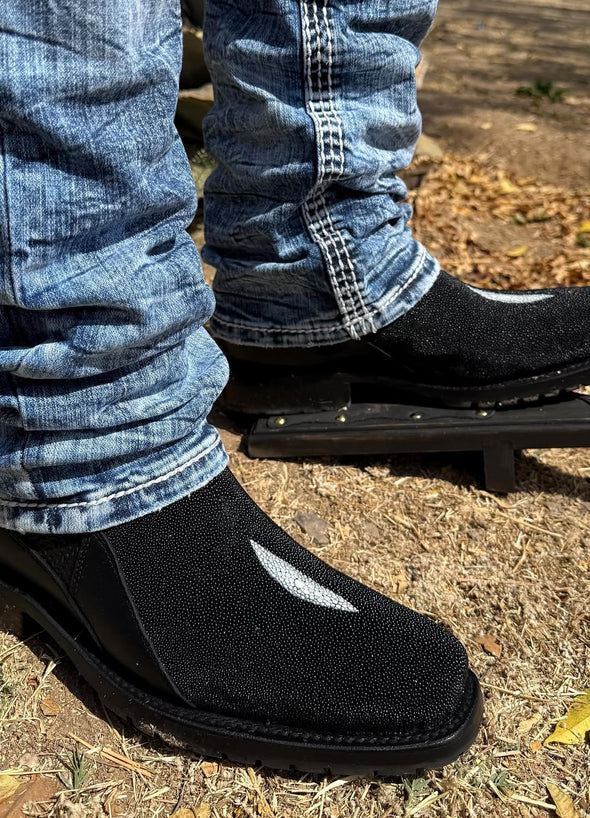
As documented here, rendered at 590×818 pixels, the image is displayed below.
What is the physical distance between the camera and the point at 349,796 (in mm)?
1012

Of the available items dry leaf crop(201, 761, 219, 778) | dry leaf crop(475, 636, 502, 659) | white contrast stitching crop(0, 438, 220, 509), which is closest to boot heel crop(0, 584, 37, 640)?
white contrast stitching crop(0, 438, 220, 509)

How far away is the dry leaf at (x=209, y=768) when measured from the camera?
3.40 ft

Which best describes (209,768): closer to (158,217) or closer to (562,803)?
(562,803)

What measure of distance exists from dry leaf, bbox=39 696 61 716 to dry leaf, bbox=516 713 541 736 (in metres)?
0.66

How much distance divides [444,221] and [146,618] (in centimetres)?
228

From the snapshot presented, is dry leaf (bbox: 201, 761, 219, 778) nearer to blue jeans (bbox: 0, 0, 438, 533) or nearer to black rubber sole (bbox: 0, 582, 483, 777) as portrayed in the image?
black rubber sole (bbox: 0, 582, 483, 777)

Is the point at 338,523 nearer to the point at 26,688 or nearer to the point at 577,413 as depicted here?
the point at 577,413

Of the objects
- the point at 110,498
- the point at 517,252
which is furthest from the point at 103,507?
the point at 517,252

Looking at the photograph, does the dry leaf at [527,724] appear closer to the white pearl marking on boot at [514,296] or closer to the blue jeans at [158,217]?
the blue jeans at [158,217]

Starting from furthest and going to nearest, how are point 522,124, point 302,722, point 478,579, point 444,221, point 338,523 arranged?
point 522,124
point 444,221
point 338,523
point 478,579
point 302,722

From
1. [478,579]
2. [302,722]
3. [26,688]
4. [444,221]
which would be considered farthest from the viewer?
[444,221]

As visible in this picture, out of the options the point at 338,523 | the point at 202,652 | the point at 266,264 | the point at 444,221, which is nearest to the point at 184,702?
the point at 202,652

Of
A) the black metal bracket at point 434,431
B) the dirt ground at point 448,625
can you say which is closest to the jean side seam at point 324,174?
the black metal bracket at point 434,431

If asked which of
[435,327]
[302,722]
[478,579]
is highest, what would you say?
[435,327]
